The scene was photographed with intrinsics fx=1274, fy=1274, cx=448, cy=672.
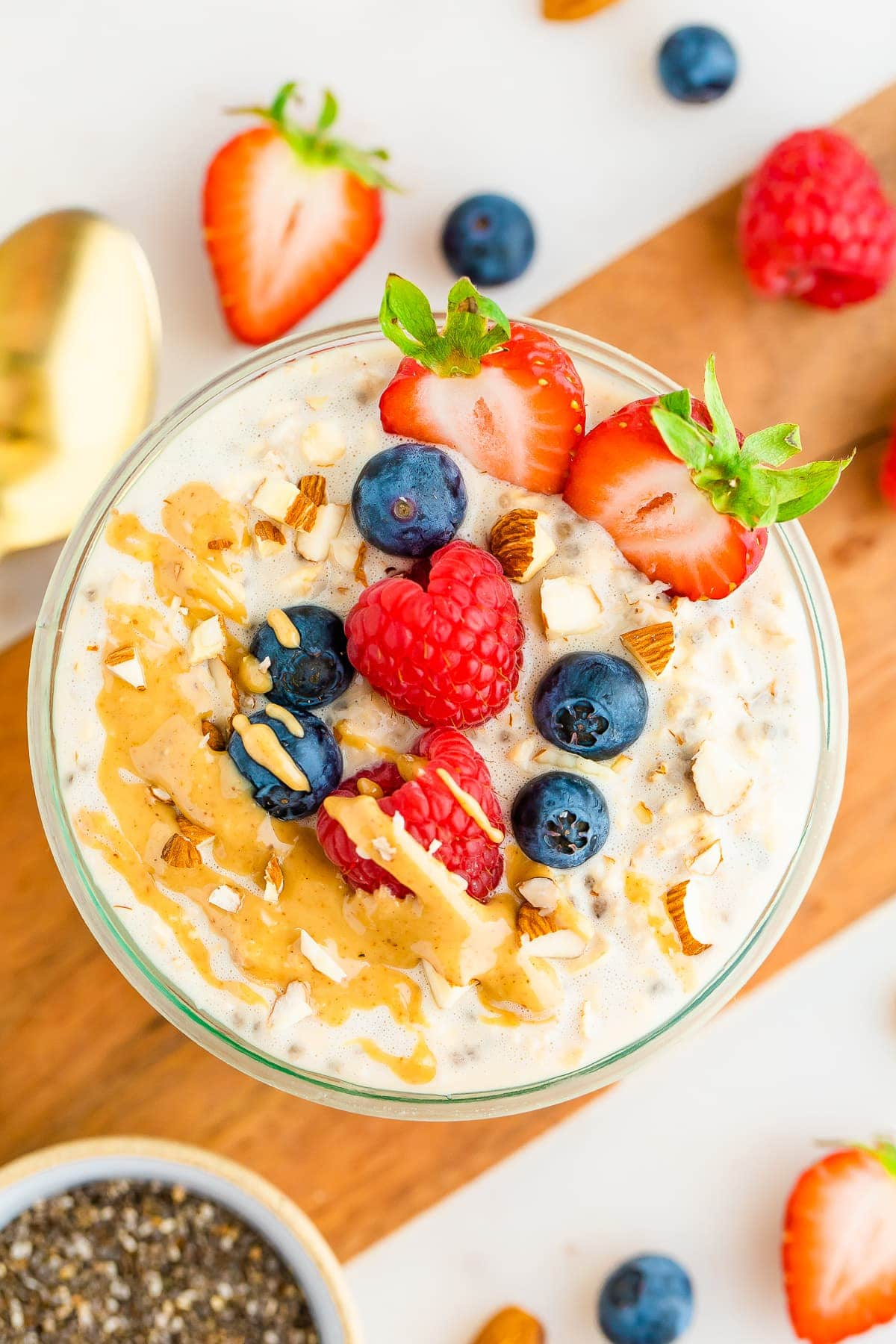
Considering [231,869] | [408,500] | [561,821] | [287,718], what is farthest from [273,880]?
[408,500]

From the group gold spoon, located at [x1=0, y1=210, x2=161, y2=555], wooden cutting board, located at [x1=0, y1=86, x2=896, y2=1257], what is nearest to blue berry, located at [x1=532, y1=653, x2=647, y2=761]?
wooden cutting board, located at [x1=0, y1=86, x2=896, y2=1257]

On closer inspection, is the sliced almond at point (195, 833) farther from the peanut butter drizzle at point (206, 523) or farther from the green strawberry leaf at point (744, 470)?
the green strawberry leaf at point (744, 470)

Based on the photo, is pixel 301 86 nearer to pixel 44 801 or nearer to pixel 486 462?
pixel 486 462

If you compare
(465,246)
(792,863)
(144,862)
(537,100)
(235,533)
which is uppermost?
(537,100)

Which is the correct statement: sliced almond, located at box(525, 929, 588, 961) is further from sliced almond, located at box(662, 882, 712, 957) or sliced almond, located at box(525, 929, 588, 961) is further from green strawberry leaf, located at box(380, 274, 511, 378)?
green strawberry leaf, located at box(380, 274, 511, 378)

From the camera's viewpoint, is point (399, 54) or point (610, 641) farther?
point (399, 54)

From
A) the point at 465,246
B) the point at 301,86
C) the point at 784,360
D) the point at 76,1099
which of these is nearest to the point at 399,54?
the point at 301,86

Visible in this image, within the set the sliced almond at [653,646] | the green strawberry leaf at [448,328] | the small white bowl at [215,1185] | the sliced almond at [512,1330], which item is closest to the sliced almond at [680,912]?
the sliced almond at [653,646]
